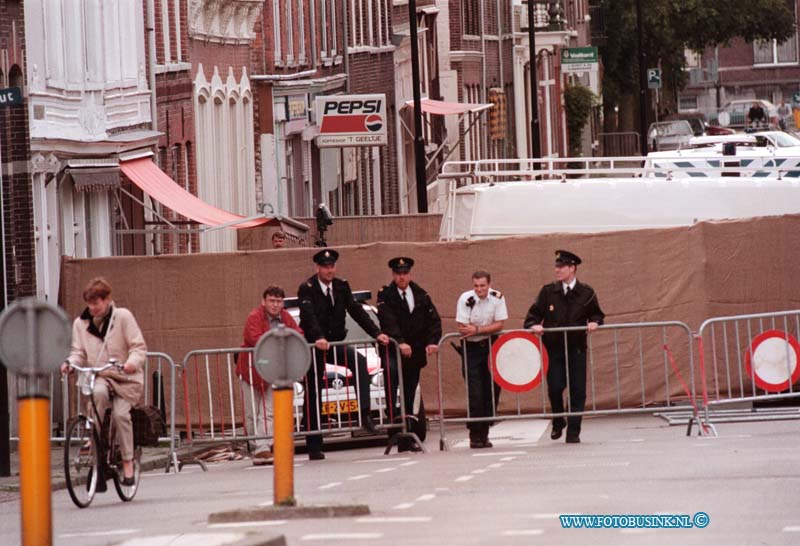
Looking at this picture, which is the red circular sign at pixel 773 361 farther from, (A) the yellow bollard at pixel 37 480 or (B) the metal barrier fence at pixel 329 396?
(A) the yellow bollard at pixel 37 480

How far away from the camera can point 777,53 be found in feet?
465

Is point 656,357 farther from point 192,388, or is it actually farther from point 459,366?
point 192,388

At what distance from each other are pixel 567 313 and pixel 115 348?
5634 millimetres

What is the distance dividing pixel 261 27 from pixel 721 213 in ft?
52.1

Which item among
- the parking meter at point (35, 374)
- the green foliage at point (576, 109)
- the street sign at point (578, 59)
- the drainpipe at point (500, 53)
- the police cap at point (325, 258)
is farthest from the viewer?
the green foliage at point (576, 109)

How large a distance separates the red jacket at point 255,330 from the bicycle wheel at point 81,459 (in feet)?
12.5

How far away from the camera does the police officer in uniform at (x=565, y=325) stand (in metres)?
20.1

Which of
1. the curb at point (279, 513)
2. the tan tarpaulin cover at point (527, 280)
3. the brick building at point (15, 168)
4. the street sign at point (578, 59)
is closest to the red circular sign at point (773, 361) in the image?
the tan tarpaulin cover at point (527, 280)

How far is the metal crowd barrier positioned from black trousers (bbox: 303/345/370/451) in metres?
3.01

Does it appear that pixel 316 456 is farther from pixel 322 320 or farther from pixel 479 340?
pixel 479 340

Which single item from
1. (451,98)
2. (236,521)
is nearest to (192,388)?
(236,521)

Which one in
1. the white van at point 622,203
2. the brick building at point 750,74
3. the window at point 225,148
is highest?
the brick building at point 750,74

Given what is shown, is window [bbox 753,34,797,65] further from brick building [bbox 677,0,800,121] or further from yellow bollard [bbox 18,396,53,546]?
yellow bollard [bbox 18,396,53,546]

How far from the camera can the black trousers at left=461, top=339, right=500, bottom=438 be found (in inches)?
795
